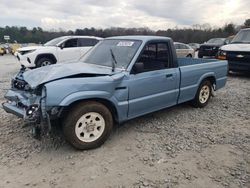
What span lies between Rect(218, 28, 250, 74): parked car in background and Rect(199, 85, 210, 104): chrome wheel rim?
16.4 feet

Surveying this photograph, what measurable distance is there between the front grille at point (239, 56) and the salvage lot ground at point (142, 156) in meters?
5.79

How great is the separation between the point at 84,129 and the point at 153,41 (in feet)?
7.40

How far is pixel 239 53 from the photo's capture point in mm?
10859

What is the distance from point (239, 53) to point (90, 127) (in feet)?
28.7

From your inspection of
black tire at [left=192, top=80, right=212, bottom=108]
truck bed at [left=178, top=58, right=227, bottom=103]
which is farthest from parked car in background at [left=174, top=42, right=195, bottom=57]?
black tire at [left=192, top=80, right=212, bottom=108]

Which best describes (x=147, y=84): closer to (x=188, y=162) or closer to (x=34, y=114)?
(x=188, y=162)

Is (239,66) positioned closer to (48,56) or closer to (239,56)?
(239,56)

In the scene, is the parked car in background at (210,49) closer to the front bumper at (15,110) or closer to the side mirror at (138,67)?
the side mirror at (138,67)

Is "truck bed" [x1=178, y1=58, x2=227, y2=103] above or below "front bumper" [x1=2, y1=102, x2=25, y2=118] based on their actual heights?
above

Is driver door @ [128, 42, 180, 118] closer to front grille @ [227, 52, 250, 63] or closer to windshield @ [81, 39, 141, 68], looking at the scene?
windshield @ [81, 39, 141, 68]

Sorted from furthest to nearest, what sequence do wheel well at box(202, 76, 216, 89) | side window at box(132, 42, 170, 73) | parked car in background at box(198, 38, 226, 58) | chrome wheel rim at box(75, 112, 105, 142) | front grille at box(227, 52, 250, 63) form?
parked car in background at box(198, 38, 226, 58) < front grille at box(227, 52, 250, 63) < wheel well at box(202, 76, 216, 89) < side window at box(132, 42, 170, 73) < chrome wheel rim at box(75, 112, 105, 142)

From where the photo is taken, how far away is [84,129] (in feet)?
13.4

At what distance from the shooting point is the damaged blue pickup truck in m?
3.86

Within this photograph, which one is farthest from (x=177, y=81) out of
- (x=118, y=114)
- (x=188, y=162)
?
(x=188, y=162)
